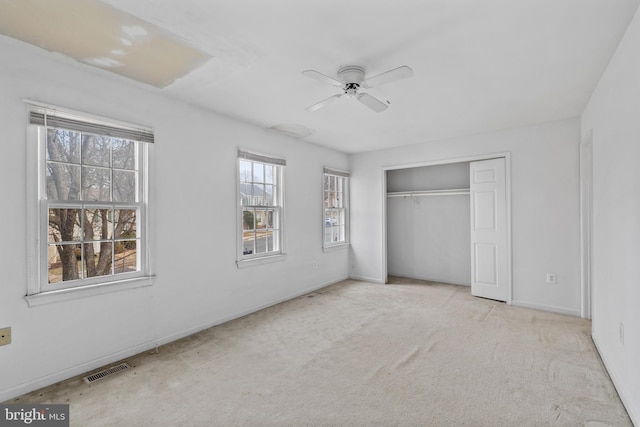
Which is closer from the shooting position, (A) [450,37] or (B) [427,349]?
(A) [450,37]

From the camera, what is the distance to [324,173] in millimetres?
5355

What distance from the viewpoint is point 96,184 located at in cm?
269

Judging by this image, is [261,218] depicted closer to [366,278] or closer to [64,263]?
[64,263]

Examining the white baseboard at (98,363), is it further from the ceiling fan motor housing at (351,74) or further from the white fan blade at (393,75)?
the white fan blade at (393,75)

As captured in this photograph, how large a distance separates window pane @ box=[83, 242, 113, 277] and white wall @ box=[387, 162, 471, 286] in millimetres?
4939

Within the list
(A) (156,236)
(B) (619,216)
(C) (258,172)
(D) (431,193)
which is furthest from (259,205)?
(B) (619,216)

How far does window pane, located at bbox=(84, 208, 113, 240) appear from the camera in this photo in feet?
8.67

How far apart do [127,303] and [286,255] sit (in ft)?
7.12

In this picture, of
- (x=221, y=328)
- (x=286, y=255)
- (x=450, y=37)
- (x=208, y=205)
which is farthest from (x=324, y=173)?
(x=450, y=37)

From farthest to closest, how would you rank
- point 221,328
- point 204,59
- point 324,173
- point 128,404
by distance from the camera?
1. point 324,173
2. point 221,328
3. point 204,59
4. point 128,404

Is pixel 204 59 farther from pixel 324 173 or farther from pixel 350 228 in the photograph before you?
pixel 350 228

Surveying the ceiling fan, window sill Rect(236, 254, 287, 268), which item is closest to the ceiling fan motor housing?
the ceiling fan

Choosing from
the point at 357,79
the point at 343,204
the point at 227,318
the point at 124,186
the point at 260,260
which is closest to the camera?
the point at 357,79

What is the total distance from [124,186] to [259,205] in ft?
5.54
